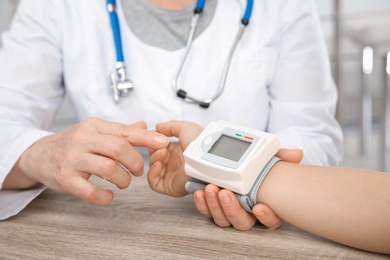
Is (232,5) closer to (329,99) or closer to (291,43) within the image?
(291,43)

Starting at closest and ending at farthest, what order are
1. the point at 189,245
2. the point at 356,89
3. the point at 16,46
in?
the point at 189,245, the point at 16,46, the point at 356,89

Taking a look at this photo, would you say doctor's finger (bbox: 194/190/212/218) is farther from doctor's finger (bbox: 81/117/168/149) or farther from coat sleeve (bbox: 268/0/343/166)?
coat sleeve (bbox: 268/0/343/166)

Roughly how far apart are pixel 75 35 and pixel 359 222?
0.71 meters

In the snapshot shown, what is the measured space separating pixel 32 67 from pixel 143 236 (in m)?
0.56

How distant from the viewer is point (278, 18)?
3.61 feet

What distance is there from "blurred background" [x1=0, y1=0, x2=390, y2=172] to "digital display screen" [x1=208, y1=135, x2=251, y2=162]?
1.85 metres

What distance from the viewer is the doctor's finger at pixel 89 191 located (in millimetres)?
707

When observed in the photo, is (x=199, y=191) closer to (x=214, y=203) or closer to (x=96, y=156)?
(x=214, y=203)

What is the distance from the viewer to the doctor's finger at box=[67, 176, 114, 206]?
71cm

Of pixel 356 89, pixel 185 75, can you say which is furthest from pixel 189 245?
pixel 356 89

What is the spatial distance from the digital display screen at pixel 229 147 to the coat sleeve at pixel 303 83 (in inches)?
15.5

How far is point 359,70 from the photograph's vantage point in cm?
356

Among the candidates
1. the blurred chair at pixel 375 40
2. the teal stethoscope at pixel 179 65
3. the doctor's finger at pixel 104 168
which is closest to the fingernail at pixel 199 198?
the doctor's finger at pixel 104 168

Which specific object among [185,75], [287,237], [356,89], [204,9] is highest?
[204,9]
